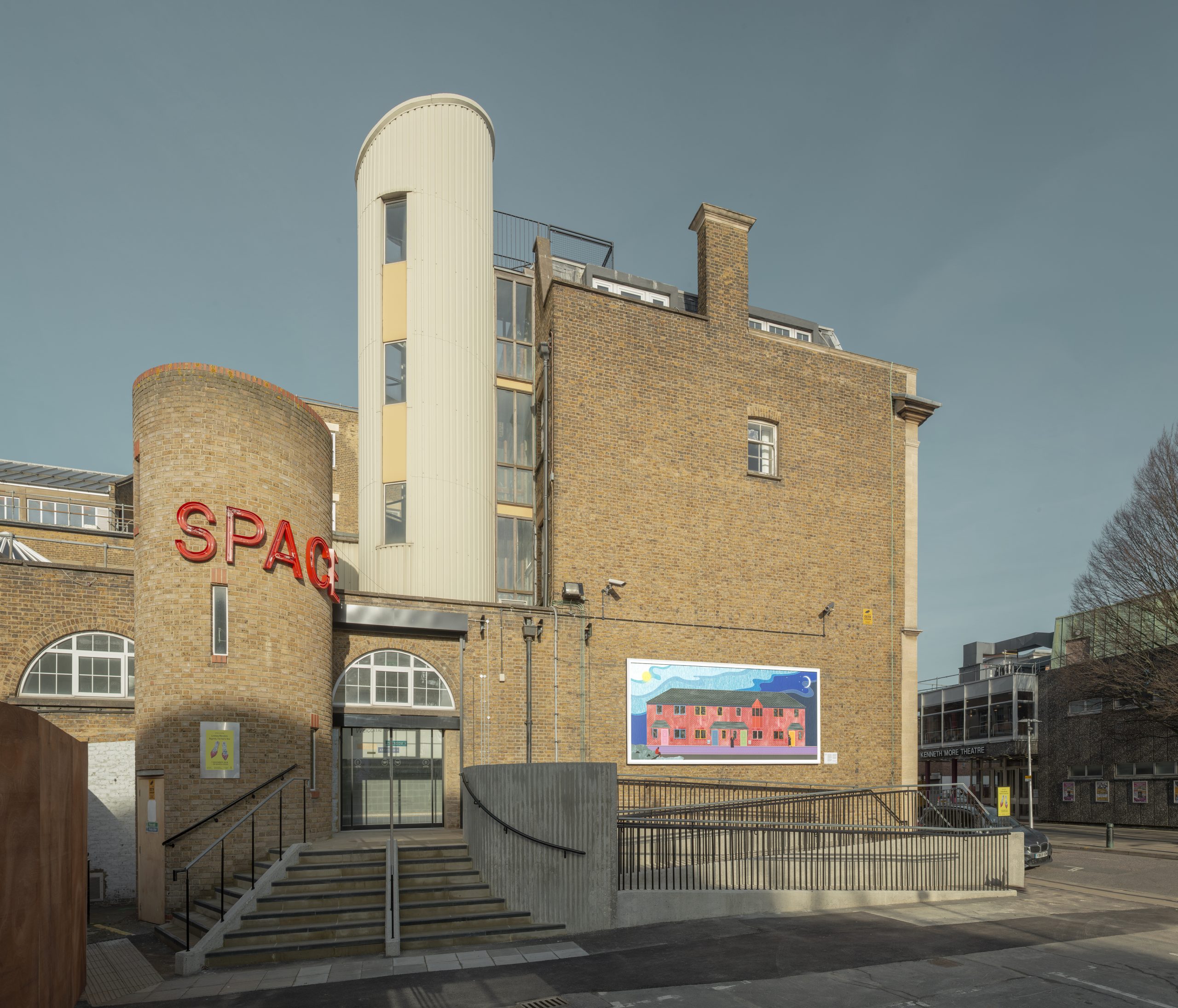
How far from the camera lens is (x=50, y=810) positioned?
804 cm

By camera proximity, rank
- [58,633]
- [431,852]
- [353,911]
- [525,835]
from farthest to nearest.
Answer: [58,633] → [431,852] → [525,835] → [353,911]

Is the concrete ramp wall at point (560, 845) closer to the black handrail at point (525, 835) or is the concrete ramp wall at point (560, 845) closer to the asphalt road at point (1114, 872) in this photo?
the black handrail at point (525, 835)

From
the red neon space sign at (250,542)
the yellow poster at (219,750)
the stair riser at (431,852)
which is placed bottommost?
the stair riser at (431,852)

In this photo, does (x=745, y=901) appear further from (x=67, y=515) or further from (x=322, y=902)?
(x=67, y=515)

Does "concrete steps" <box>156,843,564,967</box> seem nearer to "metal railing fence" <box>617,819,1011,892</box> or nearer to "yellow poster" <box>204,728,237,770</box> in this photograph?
"yellow poster" <box>204,728,237,770</box>

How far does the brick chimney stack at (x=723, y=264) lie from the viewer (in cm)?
2289

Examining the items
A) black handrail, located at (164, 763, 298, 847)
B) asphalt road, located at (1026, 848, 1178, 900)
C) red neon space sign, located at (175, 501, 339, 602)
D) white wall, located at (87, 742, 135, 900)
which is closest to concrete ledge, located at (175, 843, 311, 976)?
black handrail, located at (164, 763, 298, 847)

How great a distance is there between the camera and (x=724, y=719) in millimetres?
20812

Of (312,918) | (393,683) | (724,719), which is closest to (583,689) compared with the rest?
(724,719)

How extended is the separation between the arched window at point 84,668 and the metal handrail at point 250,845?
3.92 meters

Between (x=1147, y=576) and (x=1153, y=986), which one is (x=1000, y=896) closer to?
(x=1153, y=986)

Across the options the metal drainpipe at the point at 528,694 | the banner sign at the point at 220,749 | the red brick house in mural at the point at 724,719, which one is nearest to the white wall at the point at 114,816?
the banner sign at the point at 220,749

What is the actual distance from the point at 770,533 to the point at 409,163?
12.6 m

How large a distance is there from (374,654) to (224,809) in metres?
4.63
